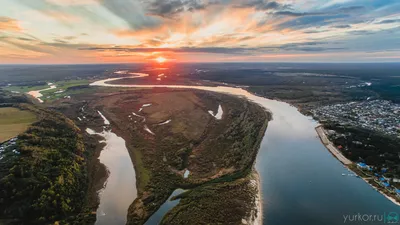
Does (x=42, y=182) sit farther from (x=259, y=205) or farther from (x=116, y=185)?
(x=259, y=205)

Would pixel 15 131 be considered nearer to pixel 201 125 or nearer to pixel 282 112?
pixel 201 125

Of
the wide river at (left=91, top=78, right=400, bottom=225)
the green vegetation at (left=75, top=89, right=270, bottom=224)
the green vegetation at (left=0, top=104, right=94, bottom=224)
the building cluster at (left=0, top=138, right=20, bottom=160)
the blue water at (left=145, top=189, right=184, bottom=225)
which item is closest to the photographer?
the green vegetation at (left=0, top=104, right=94, bottom=224)

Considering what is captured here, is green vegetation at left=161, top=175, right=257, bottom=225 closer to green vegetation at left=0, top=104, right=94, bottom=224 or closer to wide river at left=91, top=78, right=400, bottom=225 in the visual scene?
wide river at left=91, top=78, right=400, bottom=225

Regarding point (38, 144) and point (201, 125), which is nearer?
point (38, 144)

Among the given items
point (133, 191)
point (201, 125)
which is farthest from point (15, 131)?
point (201, 125)

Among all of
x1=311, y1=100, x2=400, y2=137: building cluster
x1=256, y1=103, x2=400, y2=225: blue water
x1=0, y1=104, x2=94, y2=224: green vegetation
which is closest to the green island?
x1=0, y1=104, x2=94, y2=224: green vegetation

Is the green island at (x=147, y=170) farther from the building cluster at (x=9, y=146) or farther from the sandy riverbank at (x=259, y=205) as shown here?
the building cluster at (x=9, y=146)
